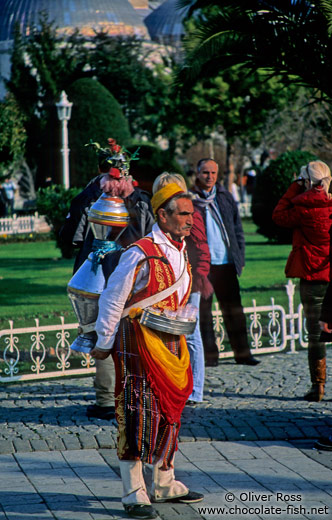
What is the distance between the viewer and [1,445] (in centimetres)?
551

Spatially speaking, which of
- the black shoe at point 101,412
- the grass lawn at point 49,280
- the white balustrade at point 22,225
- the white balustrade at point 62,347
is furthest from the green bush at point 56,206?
the black shoe at point 101,412

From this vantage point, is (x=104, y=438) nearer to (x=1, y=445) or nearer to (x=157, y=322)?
(x=1, y=445)

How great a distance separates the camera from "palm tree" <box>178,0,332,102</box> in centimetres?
931

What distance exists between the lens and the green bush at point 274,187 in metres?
22.7

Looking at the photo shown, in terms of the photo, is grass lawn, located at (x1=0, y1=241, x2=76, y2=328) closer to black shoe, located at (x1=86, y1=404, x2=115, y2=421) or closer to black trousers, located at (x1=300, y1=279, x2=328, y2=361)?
black shoe, located at (x1=86, y1=404, x2=115, y2=421)

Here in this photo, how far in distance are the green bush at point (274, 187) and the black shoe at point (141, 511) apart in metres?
18.6

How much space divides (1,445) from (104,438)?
0.70 metres

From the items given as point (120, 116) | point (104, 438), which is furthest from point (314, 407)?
point (120, 116)

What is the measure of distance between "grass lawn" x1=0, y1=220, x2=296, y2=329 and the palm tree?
391 cm

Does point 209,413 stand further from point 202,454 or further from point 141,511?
point 141,511

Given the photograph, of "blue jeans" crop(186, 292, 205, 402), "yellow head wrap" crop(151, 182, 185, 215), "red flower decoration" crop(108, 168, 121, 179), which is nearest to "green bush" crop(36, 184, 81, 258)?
"blue jeans" crop(186, 292, 205, 402)

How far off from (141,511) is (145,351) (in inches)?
32.2

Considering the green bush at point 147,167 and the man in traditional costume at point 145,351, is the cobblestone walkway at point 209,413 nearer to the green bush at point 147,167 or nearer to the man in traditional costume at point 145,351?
the man in traditional costume at point 145,351

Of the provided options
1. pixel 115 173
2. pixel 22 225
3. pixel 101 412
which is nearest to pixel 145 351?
pixel 115 173
